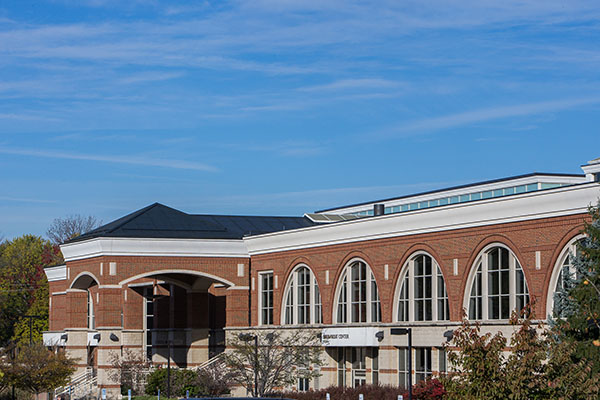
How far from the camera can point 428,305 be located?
50438 mm

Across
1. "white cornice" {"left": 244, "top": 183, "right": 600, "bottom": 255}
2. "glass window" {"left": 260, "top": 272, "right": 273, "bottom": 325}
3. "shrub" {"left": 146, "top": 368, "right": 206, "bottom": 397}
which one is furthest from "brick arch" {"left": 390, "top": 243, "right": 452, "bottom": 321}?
"shrub" {"left": 146, "top": 368, "right": 206, "bottom": 397}

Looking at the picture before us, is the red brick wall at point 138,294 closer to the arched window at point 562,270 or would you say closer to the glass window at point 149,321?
the glass window at point 149,321

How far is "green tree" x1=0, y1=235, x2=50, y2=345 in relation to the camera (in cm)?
10756

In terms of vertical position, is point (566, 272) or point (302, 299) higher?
point (566, 272)

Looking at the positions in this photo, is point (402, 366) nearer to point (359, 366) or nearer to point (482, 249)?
point (359, 366)

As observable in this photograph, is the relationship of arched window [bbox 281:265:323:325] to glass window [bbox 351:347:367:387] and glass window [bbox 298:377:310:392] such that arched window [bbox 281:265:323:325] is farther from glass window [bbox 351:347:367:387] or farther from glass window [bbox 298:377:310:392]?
glass window [bbox 351:347:367:387]

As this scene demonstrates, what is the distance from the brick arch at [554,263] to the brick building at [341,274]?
6cm

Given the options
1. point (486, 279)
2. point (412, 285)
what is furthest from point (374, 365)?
point (486, 279)

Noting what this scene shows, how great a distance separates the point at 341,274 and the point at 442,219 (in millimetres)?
9104

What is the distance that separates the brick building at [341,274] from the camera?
44.8m

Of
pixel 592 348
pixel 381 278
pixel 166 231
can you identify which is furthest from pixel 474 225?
pixel 166 231

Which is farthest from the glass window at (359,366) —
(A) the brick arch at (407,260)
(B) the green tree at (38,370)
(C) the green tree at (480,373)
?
(C) the green tree at (480,373)

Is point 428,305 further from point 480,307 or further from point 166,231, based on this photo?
point 166,231

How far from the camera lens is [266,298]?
62.8 m
